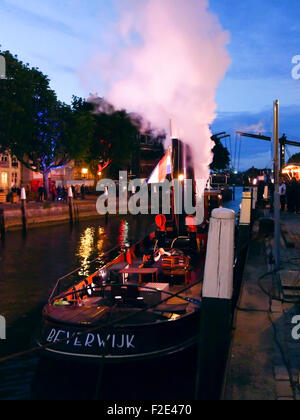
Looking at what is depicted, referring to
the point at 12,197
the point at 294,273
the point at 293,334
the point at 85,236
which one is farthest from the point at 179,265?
the point at 12,197

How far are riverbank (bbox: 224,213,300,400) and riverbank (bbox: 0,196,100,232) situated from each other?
86.7 feet

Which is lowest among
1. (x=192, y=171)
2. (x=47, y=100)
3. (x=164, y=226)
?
(x=164, y=226)

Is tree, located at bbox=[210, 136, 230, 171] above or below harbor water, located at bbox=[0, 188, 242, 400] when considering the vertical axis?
above

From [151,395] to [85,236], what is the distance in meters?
28.3

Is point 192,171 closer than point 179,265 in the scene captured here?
No

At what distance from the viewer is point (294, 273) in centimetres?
1094

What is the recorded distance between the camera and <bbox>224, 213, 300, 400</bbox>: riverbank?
5902 mm

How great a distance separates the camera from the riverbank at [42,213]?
119 feet

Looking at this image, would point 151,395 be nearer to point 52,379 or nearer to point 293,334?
point 52,379

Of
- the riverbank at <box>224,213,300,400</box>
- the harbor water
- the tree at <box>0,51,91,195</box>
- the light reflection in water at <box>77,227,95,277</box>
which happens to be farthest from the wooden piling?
the riverbank at <box>224,213,300,400</box>
